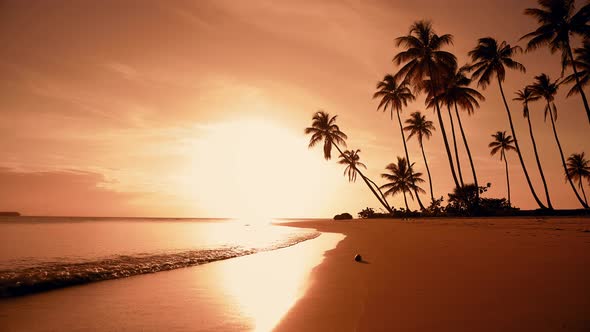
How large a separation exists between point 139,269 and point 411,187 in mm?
40428

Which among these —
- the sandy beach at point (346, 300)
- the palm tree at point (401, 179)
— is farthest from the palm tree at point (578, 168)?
the sandy beach at point (346, 300)

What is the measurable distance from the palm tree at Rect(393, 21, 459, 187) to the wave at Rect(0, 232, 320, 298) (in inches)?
977

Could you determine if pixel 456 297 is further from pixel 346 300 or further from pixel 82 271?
pixel 82 271

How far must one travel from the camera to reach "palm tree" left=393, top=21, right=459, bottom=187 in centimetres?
2462

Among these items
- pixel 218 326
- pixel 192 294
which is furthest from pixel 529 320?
pixel 192 294

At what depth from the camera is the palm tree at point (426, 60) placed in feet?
80.8

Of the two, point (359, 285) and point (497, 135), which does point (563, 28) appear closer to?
point (497, 135)

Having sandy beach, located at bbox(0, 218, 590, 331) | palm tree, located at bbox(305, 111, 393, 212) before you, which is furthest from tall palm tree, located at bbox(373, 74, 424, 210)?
sandy beach, located at bbox(0, 218, 590, 331)

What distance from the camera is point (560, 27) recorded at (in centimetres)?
2078

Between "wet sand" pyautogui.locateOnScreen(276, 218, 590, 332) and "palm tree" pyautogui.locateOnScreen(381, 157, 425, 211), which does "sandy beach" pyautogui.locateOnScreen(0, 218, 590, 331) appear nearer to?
"wet sand" pyautogui.locateOnScreen(276, 218, 590, 332)

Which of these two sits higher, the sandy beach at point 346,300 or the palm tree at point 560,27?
the palm tree at point 560,27

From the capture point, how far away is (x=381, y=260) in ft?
18.3

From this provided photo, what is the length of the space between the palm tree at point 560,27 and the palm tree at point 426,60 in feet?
19.3

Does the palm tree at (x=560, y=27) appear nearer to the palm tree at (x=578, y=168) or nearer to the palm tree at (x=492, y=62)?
the palm tree at (x=492, y=62)
